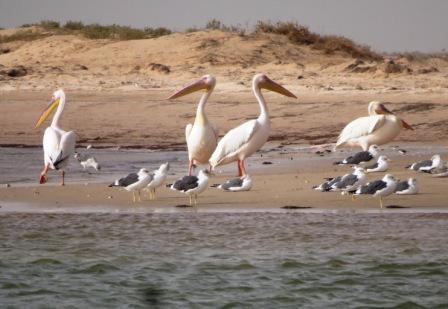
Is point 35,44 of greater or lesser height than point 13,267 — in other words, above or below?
above

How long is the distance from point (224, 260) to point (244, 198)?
244cm

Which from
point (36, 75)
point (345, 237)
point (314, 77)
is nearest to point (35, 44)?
point (36, 75)

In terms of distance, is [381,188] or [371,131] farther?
[371,131]

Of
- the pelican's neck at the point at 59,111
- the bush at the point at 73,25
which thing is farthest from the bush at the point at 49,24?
the pelican's neck at the point at 59,111

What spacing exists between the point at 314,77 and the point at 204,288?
15.3 meters

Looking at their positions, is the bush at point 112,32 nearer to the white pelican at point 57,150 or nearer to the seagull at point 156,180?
the white pelican at point 57,150

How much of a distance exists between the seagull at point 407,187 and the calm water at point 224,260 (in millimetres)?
810

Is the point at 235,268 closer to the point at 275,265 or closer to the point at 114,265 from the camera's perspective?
the point at 275,265

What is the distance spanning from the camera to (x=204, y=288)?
732 cm

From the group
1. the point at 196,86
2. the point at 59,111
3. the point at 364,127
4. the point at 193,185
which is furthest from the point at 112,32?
the point at 193,185

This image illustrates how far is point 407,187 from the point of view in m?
10.2

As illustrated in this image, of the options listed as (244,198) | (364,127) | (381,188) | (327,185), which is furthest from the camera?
(364,127)

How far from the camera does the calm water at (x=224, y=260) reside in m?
7.11

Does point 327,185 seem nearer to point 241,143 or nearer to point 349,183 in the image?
point 349,183
